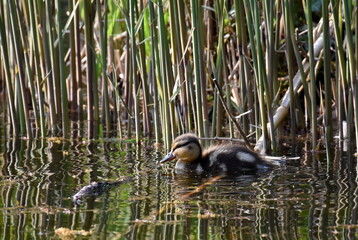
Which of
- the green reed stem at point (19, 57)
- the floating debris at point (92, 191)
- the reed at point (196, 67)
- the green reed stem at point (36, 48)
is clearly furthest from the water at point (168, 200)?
the green reed stem at point (19, 57)

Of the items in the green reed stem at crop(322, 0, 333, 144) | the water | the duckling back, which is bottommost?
the water

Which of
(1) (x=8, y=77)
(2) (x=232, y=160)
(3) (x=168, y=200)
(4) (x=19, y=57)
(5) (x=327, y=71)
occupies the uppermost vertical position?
(4) (x=19, y=57)

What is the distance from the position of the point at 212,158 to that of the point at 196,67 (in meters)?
0.72

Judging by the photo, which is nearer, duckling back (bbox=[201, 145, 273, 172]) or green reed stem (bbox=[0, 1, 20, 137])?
duckling back (bbox=[201, 145, 273, 172])

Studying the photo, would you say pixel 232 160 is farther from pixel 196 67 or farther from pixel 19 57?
pixel 19 57

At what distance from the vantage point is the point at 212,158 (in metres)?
5.83

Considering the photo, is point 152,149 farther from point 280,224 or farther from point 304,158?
point 280,224

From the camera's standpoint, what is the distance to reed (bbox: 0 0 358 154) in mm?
5688

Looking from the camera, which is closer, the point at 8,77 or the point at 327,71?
the point at 327,71

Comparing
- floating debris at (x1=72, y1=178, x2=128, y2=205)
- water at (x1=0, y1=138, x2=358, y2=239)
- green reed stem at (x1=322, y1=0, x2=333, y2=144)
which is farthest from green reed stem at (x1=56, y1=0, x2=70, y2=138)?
green reed stem at (x1=322, y1=0, x2=333, y2=144)

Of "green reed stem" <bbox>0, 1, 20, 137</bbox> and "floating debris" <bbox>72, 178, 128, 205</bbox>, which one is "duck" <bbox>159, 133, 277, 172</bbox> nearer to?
"floating debris" <bbox>72, 178, 128, 205</bbox>

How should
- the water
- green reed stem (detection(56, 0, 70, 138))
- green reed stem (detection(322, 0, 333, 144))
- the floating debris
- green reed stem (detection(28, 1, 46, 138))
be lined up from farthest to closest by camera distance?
green reed stem (detection(56, 0, 70, 138))
green reed stem (detection(28, 1, 46, 138))
green reed stem (detection(322, 0, 333, 144))
the floating debris
the water

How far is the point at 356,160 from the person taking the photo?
230 inches

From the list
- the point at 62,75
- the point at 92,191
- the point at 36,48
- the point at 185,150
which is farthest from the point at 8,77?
the point at 92,191
